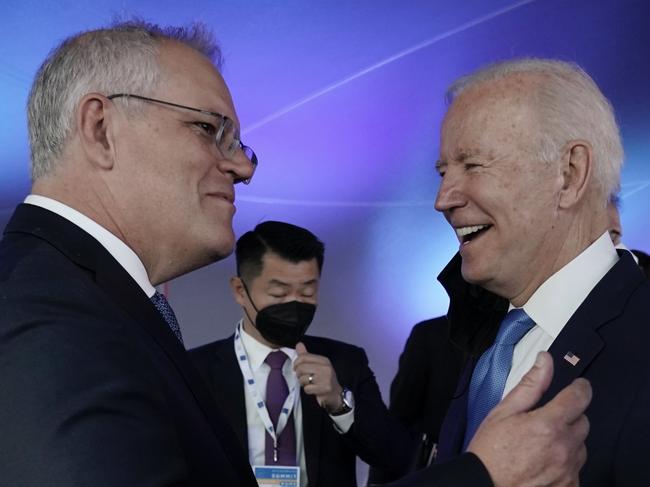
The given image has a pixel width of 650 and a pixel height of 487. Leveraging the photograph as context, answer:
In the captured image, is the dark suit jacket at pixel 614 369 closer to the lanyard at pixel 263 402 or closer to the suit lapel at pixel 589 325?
the suit lapel at pixel 589 325

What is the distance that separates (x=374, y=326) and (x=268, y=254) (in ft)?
6.00

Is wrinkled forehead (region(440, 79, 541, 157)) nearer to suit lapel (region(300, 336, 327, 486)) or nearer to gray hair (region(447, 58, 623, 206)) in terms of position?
gray hair (region(447, 58, 623, 206))

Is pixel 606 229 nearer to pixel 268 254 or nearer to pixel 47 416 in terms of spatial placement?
pixel 47 416

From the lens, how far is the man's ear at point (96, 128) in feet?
4.57

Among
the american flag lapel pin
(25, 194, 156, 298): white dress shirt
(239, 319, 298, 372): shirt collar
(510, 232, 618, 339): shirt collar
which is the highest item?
(25, 194, 156, 298): white dress shirt

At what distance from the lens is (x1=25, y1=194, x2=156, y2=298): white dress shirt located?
4.41ft

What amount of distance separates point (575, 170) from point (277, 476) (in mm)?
1443

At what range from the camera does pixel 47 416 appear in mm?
980

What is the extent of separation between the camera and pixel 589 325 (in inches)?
60.4

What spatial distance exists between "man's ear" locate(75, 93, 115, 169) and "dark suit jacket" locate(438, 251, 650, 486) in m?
0.85

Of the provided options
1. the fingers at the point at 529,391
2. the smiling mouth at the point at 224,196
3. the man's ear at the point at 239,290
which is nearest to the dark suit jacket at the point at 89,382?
the smiling mouth at the point at 224,196

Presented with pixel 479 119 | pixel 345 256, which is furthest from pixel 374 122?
pixel 479 119

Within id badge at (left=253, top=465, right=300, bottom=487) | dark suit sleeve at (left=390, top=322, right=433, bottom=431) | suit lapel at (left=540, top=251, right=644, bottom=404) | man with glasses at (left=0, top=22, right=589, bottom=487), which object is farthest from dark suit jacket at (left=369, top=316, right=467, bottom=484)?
man with glasses at (left=0, top=22, right=589, bottom=487)

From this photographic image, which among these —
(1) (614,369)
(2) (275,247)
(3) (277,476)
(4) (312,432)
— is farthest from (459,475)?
(2) (275,247)
